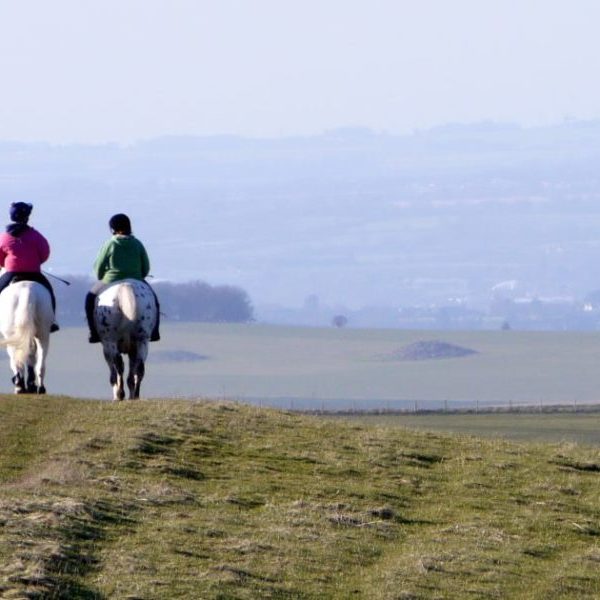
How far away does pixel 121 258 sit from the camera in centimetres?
2620

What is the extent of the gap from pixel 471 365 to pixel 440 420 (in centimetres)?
11988

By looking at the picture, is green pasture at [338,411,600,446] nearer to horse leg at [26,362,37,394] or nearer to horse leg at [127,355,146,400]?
horse leg at [26,362,37,394]

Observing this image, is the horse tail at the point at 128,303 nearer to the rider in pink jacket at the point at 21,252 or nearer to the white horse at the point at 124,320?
the white horse at the point at 124,320

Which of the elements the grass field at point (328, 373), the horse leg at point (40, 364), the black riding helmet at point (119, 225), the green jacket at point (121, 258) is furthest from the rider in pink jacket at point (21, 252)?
the grass field at point (328, 373)

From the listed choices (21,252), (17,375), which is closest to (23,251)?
(21,252)

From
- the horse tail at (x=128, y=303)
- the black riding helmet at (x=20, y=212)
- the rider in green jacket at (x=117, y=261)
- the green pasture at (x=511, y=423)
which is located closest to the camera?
the horse tail at (x=128, y=303)

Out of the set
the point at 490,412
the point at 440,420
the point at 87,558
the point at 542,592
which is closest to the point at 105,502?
the point at 87,558

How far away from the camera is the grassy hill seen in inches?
645

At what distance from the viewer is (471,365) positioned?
626 feet

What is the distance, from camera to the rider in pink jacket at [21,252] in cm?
2634

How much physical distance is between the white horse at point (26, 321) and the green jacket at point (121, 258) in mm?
815

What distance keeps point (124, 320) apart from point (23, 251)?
1730 millimetres

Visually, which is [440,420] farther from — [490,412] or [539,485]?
[539,485]

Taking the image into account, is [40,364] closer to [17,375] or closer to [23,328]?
[17,375]
